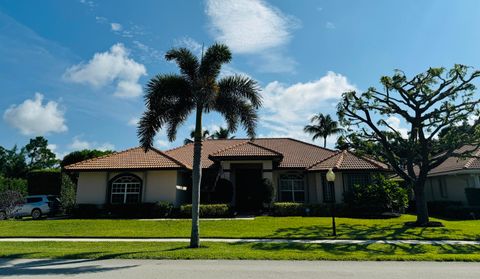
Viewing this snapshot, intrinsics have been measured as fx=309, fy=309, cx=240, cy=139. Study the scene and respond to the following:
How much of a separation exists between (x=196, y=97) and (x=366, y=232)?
9.60 m

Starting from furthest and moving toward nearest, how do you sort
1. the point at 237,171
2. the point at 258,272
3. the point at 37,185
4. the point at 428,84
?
1. the point at 37,185
2. the point at 237,171
3. the point at 428,84
4. the point at 258,272

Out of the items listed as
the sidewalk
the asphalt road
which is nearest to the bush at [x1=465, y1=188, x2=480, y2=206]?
the sidewalk

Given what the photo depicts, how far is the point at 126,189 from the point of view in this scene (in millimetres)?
21578

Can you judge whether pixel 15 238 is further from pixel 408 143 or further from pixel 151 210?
pixel 408 143

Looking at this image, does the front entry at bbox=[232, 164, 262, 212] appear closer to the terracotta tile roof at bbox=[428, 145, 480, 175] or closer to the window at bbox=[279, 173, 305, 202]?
the window at bbox=[279, 173, 305, 202]

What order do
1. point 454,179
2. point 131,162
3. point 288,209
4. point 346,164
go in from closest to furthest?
point 288,209
point 346,164
point 131,162
point 454,179

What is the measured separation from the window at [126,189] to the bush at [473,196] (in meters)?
22.7

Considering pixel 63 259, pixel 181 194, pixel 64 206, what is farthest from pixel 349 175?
pixel 64 206

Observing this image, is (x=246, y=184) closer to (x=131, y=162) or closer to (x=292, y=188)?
(x=292, y=188)

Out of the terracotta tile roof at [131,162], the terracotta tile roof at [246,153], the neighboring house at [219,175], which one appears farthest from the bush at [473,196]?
the terracotta tile roof at [131,162]

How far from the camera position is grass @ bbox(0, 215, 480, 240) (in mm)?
13172

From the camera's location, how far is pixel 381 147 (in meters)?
19.0

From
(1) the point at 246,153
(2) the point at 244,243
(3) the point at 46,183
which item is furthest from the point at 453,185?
(3) the point at 46,183

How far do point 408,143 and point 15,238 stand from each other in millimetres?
20439
